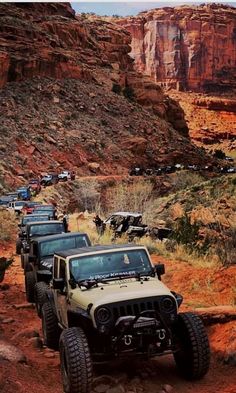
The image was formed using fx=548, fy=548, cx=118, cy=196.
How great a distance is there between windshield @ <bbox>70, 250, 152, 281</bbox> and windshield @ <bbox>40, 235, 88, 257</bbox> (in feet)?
10.6

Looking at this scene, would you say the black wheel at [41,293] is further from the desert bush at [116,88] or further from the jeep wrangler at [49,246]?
the desert bush at [116,88]

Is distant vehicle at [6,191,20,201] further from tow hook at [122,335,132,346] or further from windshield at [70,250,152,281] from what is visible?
tow hook at [122,335,132,346]

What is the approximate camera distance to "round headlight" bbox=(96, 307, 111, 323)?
236 inches

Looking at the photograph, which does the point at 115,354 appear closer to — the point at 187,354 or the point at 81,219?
the point at 187,354

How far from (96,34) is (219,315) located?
66839mm

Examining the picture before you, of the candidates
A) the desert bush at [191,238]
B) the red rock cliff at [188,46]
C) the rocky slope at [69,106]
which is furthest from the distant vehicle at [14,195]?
the red rock cliff at [188,46]

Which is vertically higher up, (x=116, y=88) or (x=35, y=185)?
(x=116, y=88)

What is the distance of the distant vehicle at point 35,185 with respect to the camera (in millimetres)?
37178

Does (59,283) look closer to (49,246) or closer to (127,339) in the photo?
(127,339)

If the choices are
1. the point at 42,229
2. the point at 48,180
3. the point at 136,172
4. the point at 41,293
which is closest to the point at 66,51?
the point at 136,172

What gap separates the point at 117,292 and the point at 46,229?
328 inches

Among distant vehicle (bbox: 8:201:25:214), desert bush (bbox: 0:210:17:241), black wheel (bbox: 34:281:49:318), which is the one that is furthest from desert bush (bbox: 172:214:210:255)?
distant vehicle (bbox: 8:201:25:214)

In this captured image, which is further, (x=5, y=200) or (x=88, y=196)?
(x=88, y=196)

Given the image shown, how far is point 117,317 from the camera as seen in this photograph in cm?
605
